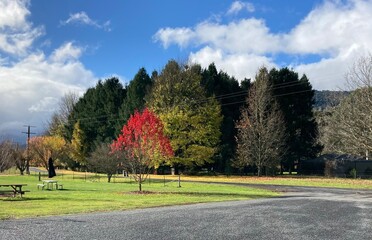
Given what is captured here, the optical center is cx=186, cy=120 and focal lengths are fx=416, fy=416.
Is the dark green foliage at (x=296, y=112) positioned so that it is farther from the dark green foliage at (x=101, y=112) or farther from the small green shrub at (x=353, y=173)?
the dark green foliage at (x=101, y=112)

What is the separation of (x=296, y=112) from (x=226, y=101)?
31.6 ft

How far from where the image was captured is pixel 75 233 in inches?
412

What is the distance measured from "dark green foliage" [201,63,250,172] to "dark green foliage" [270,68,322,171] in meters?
5.15

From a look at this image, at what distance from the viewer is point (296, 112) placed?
185 feet

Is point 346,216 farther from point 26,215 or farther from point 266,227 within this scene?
point 26,215

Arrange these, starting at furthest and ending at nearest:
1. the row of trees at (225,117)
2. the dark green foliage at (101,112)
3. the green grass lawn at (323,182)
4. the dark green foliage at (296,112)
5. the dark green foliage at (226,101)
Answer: the dark green foliage at (101,112) < the dark green foliage at (296,112) < the dark green foliage at (226,101) < the row of trees at (225,117) < the green grass lawn at (323,182)

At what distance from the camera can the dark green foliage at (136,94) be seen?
204ft

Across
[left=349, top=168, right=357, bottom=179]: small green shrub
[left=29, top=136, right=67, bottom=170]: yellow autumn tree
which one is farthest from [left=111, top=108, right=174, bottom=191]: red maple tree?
[left=29, top=136, right=67, bottom=170]: yellow autumn tree

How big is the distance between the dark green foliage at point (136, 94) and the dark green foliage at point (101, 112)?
17.2 ft

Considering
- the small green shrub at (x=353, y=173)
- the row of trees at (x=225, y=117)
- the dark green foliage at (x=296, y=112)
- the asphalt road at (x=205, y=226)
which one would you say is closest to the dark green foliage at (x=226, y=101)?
the row of trees at (x=225, y=117)

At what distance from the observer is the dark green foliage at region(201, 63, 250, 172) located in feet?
178

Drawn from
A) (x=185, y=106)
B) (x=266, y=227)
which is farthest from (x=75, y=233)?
(x=185, y=106)

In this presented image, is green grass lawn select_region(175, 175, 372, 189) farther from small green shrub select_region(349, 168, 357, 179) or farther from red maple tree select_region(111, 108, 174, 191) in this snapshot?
red maple tree select_region(111, 108, 174, 191)

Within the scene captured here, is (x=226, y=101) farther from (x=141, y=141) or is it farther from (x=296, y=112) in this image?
(x=141, y=141)
